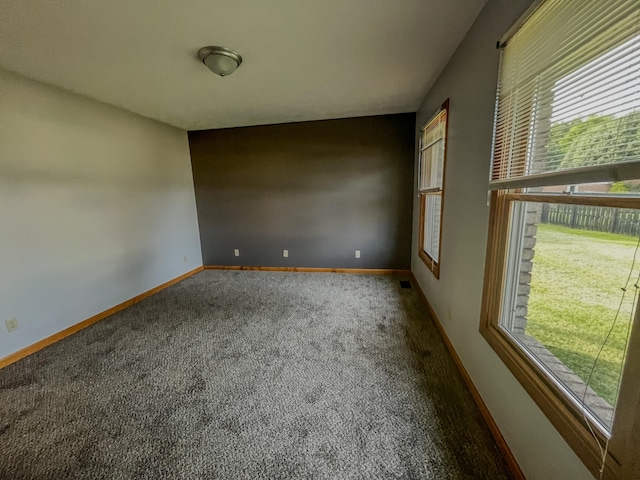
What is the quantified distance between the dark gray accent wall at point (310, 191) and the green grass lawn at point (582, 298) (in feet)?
8.91

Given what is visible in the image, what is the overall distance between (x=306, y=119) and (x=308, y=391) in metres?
3.43

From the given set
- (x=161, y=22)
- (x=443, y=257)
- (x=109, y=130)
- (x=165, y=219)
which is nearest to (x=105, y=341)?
(x=165, y=219)

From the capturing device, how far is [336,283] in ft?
11.9

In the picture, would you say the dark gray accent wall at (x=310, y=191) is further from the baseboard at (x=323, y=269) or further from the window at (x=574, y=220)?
the window at (x=574, y=220)

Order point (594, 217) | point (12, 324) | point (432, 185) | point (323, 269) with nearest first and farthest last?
point (594, 217) → point (12, 324) → point (432, 185) → point (323, 269)

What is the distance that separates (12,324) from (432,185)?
13.3ft

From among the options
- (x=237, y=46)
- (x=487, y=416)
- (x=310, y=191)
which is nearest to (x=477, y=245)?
(x=487, y=416)

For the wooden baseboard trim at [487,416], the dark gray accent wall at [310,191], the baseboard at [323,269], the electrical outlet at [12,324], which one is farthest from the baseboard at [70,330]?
the wooden baseboard trim at [487,416]

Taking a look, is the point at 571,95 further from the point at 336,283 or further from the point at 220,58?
the point at 336,283

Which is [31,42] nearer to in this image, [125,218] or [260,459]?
[125,218]

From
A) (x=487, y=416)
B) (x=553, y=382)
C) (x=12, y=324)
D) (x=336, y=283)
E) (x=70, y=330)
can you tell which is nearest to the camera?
(x=553, y=382)

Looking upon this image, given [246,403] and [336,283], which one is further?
[336,283]

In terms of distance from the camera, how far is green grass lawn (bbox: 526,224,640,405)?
30.9 inches

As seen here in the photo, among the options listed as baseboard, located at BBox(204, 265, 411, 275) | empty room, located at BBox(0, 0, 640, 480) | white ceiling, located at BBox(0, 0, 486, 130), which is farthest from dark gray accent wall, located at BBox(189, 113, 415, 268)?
white ceiling, located at BBox(0, 0, 486, 130)
